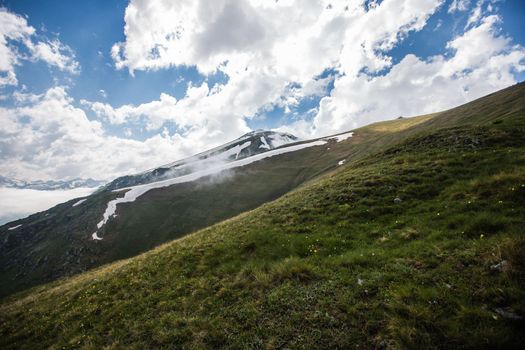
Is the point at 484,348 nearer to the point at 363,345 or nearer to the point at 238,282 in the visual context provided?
the point at 363,345

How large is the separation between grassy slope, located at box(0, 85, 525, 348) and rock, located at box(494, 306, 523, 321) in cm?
10

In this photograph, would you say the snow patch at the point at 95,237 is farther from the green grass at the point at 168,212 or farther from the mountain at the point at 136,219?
A: the green grass at the point at 168,212

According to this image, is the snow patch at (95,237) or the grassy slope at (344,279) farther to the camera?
the snow patch at (95,237)

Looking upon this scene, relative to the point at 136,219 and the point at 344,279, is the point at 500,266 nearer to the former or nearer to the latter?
the point at 344,279

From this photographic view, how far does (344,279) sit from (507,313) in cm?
477

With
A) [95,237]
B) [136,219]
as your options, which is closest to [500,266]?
[136,219]

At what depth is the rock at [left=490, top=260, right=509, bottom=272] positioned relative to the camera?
742cm

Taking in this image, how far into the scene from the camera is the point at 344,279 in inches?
384

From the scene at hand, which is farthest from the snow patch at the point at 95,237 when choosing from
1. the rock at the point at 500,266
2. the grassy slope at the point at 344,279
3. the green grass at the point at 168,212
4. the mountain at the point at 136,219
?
the rock at the point at 500,266

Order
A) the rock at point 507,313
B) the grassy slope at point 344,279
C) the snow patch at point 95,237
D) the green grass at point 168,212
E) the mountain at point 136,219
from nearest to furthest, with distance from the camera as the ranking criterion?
the rock at point 507,313 → the grassy slope at point 344,279 → the green grass at point 168,212 → the mountain at point 136,219 → the snow patch at point 95,237

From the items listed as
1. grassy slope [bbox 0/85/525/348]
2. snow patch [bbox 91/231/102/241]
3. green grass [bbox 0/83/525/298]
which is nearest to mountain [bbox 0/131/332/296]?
snow patch [bbox 91/231/102/241]

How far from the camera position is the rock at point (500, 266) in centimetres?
742

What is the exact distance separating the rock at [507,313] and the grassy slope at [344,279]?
0.10 metres

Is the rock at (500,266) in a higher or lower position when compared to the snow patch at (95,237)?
higher
